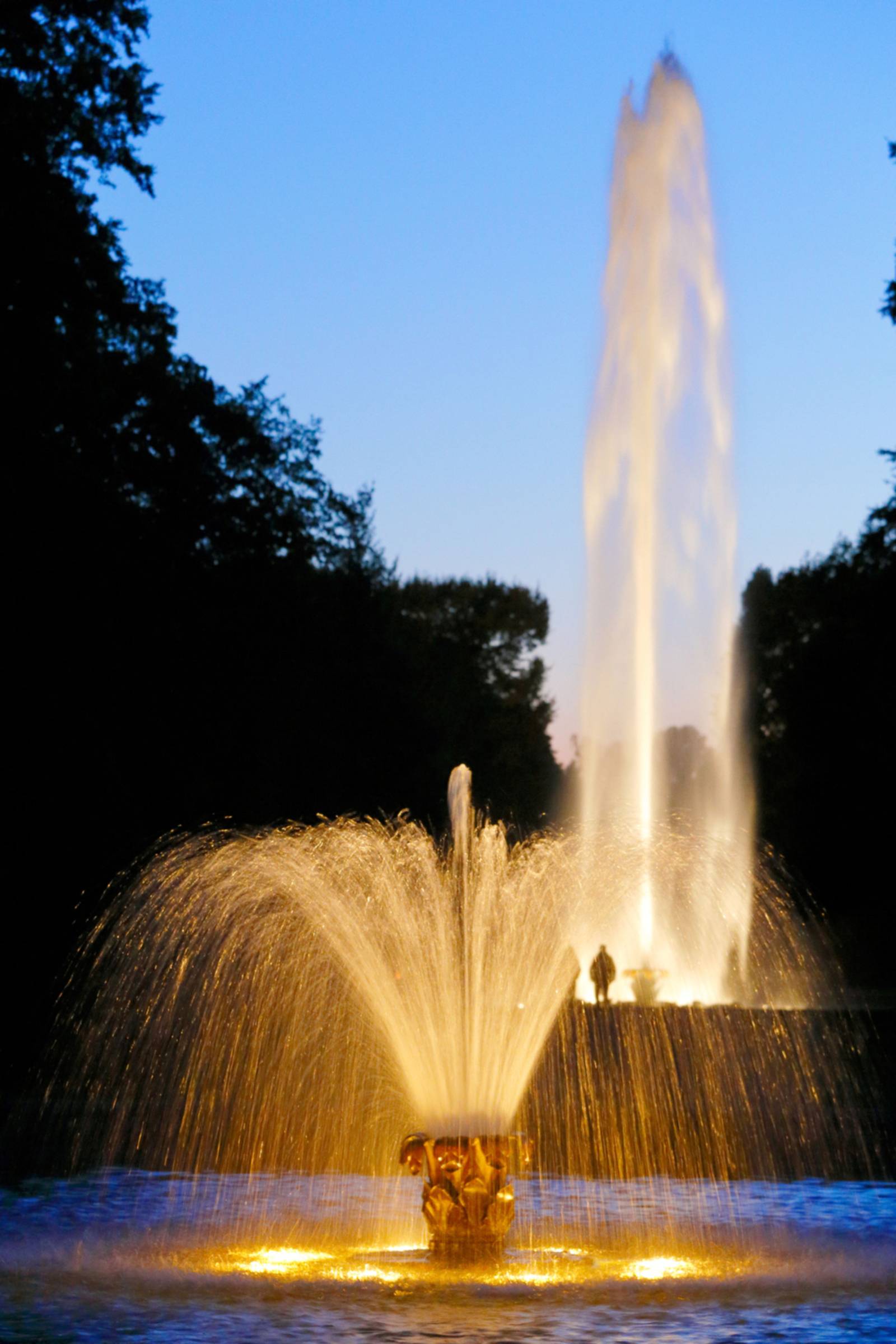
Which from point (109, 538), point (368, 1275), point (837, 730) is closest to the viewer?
point (368, 1275)

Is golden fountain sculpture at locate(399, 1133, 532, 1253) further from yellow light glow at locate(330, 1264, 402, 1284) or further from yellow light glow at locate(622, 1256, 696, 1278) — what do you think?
yellow light glow at locate(622, 1256, 696, 1278)

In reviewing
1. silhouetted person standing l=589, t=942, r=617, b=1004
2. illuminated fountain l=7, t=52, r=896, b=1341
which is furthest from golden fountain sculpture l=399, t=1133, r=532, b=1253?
silhouetted person standing l=589, t=942, r=617, b=1004

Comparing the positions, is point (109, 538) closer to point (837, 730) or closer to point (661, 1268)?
point (661, 1268)

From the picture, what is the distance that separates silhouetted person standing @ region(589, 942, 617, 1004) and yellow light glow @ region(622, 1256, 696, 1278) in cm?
1822

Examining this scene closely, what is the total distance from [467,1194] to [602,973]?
18604 millimetres

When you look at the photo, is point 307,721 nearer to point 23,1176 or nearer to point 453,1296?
point 23,1176

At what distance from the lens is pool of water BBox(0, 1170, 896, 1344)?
752 cm

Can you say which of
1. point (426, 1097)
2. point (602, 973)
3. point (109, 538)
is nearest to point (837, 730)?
point (602, 973)

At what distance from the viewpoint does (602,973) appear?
27.9 meters

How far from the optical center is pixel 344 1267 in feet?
30.4

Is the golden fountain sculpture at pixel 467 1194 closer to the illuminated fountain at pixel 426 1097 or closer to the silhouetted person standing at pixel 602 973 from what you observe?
the illuminated fountain at pixel 426 1097

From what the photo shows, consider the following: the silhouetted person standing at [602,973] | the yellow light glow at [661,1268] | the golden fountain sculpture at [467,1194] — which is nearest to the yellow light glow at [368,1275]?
the golden fountain sculpture at [467,1194]

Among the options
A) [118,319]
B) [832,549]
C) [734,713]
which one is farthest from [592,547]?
[832,549]

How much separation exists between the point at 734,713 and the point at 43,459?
43.4 metres
